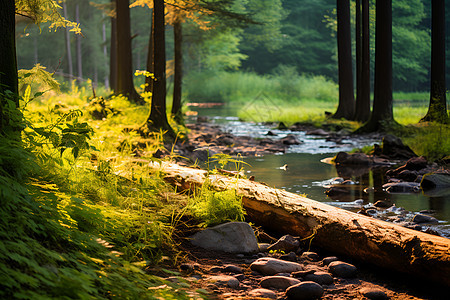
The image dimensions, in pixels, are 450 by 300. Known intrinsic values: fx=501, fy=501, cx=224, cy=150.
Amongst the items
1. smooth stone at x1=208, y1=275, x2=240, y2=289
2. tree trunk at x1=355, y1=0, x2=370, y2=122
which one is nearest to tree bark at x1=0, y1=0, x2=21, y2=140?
smooth stone at x1=208, y1=275, x2=240, y2=289

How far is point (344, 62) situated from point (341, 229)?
17.4 meters

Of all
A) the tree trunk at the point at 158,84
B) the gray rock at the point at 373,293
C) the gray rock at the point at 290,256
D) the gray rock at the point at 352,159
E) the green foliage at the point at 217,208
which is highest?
the tree trunk at the point at 158,84

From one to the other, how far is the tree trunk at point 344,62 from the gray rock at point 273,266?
16.9 meters

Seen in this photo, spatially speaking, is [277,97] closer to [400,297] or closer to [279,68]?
[279,68]

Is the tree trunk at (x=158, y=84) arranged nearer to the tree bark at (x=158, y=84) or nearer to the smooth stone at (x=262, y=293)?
the tree bark at (x=158, y=84)

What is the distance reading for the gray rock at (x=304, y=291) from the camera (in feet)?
12.4

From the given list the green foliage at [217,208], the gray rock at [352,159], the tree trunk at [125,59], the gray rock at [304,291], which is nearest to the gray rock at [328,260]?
the gray rock at [304,291]

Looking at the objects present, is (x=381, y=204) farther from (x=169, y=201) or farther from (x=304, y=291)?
(x=304, y=291)

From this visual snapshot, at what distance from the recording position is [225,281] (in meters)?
4.02

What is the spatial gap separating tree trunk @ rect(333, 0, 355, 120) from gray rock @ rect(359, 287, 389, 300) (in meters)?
17.2

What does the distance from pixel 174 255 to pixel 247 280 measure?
2.39 feet

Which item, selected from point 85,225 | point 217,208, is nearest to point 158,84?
point 217,208

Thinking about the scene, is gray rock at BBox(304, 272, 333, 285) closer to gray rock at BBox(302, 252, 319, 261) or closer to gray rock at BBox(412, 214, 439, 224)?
gray rock at BBox(302, 252, 319, 261)

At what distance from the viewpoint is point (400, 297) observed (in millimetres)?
3801
